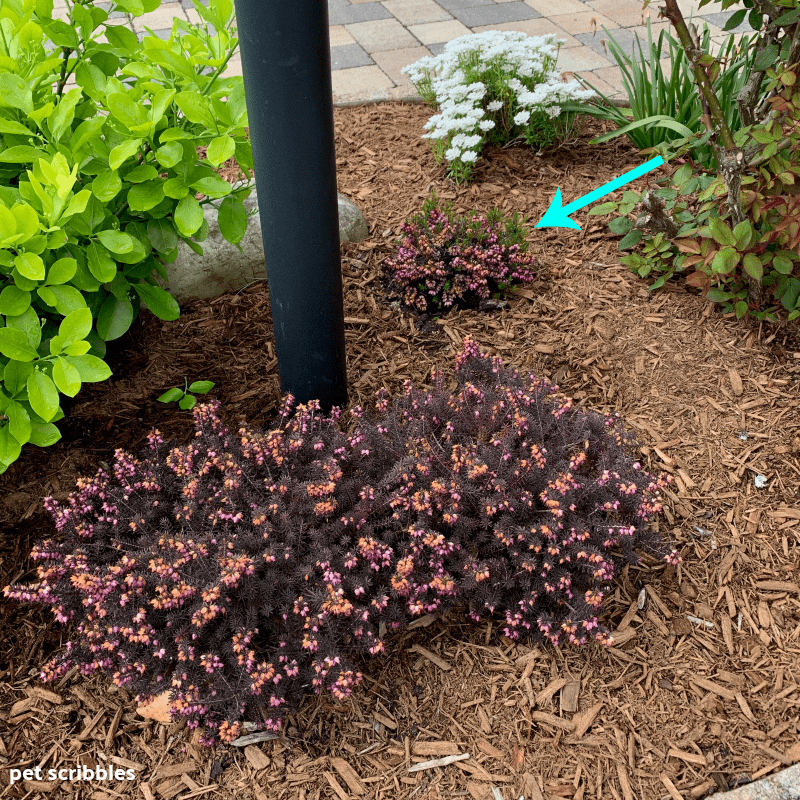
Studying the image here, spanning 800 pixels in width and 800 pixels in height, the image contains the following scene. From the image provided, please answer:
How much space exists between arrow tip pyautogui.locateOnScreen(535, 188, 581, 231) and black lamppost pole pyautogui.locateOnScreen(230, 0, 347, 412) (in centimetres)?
158

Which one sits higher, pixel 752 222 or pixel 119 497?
pixel 752 222

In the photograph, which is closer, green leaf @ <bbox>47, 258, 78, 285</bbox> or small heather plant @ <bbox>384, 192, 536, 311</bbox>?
green leaf @ <bbox>47, 258, 78, 285</bbox>

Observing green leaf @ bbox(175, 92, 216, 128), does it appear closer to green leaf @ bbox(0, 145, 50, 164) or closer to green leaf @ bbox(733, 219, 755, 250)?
green leaf @ bbox(0, 145, 50, 164)

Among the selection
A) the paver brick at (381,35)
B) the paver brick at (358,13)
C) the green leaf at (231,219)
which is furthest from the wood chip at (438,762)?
the paver brick at (358,13)

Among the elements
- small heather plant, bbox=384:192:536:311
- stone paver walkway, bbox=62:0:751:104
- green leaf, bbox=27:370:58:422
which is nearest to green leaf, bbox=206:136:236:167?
green leaf, bbox=27:370:58:422

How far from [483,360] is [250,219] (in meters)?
1.32

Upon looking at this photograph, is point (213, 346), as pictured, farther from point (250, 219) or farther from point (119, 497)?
point (119, 497)

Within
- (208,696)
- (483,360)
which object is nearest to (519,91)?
(483,360)

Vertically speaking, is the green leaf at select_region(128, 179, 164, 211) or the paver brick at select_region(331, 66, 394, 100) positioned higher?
the green leaf at select_region(128, 179, 164, 211)

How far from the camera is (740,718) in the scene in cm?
199

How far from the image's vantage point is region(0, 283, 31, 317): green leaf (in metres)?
1.95

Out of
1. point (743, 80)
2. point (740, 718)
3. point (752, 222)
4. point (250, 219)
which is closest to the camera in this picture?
point (740, 718)

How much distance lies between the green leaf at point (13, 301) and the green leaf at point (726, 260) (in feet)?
7.76

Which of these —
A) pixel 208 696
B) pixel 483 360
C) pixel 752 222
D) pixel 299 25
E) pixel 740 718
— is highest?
pixel 299 25
